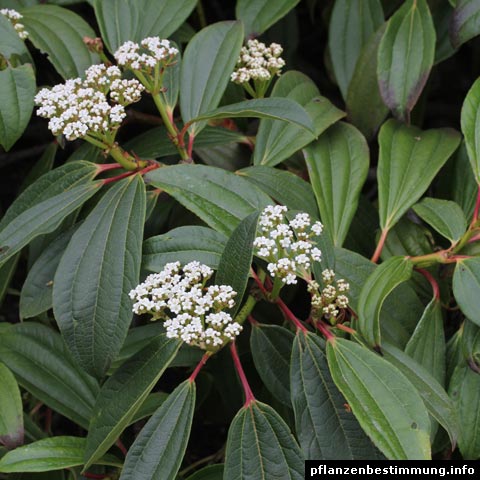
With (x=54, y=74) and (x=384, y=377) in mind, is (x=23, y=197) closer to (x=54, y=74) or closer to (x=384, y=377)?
(x=384, y=377)

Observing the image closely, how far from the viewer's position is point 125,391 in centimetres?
109

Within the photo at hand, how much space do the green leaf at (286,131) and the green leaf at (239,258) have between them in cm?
35

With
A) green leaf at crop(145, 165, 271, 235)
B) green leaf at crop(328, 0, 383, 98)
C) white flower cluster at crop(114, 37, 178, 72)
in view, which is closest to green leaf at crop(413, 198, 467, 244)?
green leaf at crop(145, 165, 271, 235)

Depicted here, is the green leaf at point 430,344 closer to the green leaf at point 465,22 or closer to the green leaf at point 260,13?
the green leaf at point 465,22

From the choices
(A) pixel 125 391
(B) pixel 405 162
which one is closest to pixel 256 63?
(B) pixel 405 162

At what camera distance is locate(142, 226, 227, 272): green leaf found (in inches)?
45.9

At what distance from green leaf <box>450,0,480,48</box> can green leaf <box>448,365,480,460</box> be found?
0.61 meters

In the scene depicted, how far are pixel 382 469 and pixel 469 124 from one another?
61 centimetres

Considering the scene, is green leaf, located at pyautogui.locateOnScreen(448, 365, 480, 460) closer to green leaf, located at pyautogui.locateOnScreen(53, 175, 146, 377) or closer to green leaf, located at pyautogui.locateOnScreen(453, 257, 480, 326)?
green leaf, located at pyautogui.locateOnScreen(453, 257, 480, 326)

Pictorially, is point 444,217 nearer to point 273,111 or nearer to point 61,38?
point 273,111

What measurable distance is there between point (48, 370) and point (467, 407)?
74 centimetres

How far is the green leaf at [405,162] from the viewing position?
1.34 metres

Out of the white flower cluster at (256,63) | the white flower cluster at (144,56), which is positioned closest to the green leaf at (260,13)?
the white flower cluster at (256,63)

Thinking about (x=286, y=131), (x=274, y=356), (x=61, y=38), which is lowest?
(x=274, y=356)
